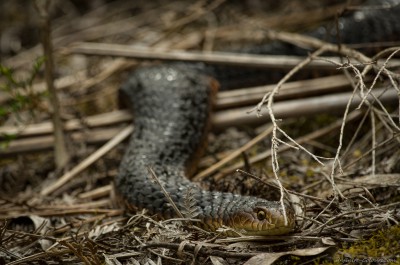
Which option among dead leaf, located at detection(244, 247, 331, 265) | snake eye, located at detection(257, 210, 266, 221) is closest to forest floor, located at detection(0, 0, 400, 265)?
dead leaf, located at detection(244, 247, 331, 265)

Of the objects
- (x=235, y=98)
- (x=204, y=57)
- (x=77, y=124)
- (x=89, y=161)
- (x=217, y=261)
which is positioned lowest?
(x=217, y=261)

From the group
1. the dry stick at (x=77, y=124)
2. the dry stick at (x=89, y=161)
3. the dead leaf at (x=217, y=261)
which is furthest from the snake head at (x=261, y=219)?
the dry stick at (x=77, y=124)

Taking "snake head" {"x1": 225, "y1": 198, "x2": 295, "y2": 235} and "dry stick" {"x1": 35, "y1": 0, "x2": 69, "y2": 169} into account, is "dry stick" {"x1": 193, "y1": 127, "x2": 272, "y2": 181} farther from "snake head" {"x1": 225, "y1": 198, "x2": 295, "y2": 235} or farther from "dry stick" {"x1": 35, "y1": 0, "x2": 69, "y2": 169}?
"dry stick" {"x1": 35, "y1": 0, "x2": 69, "y2": 169}

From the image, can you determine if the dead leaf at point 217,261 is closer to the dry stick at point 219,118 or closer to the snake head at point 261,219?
the snake head at point 261,219

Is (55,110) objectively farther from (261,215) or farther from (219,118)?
(261,215)

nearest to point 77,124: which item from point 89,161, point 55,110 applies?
point 55,110

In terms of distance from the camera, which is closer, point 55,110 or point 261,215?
point 261,215

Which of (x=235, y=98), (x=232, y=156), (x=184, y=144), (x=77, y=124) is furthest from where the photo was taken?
(x=77, y=124)
